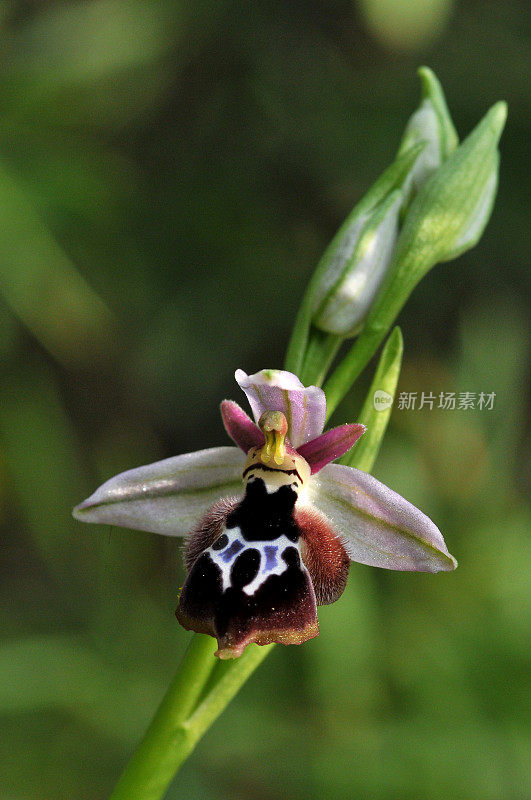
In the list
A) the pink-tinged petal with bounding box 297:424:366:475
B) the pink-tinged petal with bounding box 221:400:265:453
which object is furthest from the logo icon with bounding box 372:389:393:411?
the pink-tinged petal with bounding box 221:400:265:453

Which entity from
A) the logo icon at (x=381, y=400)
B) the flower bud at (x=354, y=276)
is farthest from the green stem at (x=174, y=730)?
the flower bud at (x=354, y=276)

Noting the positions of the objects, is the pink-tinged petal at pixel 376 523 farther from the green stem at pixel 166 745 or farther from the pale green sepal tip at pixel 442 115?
the pale green sepal tip at pixel 442 115

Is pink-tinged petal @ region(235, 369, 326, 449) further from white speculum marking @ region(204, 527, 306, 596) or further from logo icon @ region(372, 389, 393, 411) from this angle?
white speculum marking @ region(204, 527, 306, 596)

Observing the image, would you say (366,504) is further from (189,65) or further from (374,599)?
(189,65)

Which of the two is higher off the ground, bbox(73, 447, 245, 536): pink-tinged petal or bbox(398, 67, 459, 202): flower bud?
bbox(398, 67, 459, 202): flower bud

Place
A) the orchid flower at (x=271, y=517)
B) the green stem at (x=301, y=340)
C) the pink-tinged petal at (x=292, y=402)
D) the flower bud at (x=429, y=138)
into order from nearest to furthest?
the orchid flower at (x=271, y=517), the pink-tinged petal at (x=292, y=402), the green stem at (x=301, y=340), the flower bud at (x=429, y=138)

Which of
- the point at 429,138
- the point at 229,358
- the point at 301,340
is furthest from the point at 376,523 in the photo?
the point at 229,358

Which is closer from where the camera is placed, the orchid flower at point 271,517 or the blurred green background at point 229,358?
the orchid flower at point 271,517
